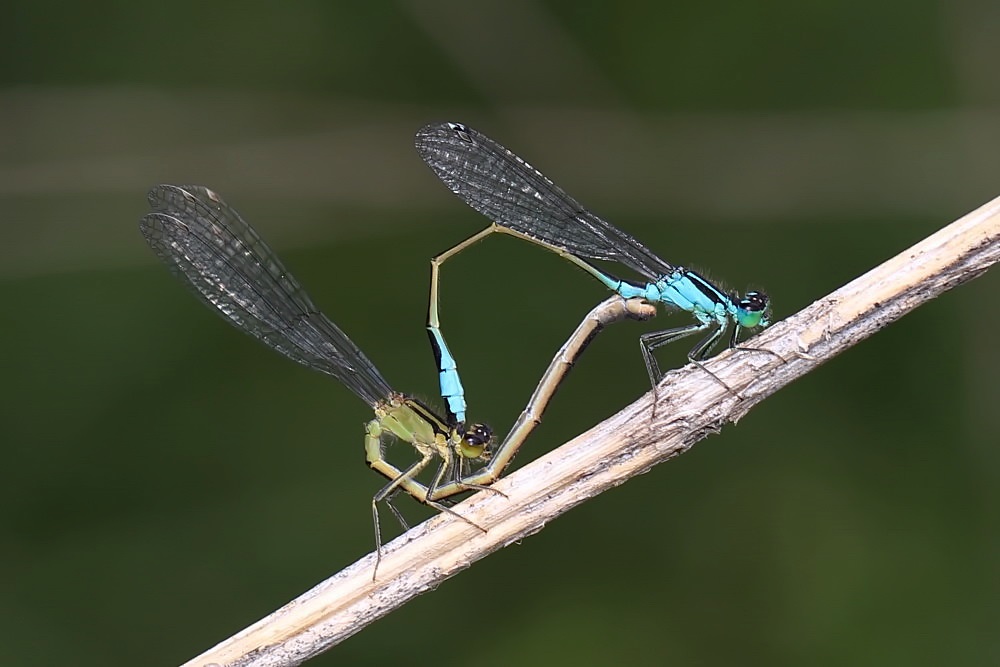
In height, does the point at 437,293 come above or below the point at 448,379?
above

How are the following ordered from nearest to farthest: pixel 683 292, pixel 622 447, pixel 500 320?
pixel 622 447 → pixel 683 292 → pixel 500 320

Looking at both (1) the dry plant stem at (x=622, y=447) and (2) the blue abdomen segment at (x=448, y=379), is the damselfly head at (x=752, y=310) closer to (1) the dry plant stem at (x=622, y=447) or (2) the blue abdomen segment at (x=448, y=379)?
(1) the dry plant stem at (x=622, y=447)

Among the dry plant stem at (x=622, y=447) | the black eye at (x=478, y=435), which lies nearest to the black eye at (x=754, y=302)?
the dry plant stem at (x=622, y=447)

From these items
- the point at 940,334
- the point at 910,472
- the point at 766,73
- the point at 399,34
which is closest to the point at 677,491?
the point at 910,472

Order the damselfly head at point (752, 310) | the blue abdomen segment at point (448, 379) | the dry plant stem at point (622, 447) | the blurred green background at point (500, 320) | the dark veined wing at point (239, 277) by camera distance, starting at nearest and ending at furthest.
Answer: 1. the dry plant stem at point (622, 447)
2. the damselfly head at point (752, 310)
3. the blue abdomen segment at point (448, 379)
4. the dark veined wing at point (239, 277)
5. the blurred green background at point (500, 320)

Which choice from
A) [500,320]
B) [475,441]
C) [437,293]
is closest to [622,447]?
[475,441]

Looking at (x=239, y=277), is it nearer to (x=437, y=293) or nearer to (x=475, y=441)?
(x=437, y=293)

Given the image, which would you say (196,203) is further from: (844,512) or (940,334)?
(940,334)
